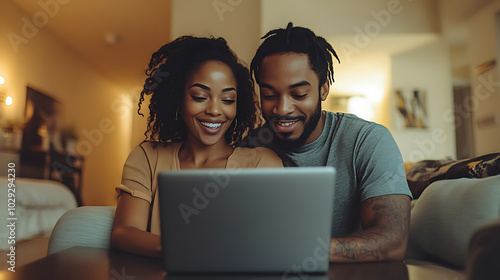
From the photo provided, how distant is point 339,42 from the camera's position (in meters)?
3.69

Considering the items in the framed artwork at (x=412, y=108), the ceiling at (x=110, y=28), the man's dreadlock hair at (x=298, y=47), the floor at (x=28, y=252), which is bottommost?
the floor at (x=28, y=252)

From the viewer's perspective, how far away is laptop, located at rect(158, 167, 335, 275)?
658 mm

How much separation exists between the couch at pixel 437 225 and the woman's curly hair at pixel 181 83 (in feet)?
1.33

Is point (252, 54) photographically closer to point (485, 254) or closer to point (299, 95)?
point (299, 95)

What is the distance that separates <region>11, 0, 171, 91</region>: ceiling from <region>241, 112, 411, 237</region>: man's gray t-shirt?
3.37 meters

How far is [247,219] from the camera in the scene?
2.21 ft

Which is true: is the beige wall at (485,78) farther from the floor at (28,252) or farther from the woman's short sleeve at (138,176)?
the floor at (28,252)

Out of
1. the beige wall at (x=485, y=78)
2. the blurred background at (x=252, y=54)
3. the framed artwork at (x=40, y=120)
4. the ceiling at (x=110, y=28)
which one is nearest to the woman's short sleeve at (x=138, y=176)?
the blurred background at (x=252, y=54)

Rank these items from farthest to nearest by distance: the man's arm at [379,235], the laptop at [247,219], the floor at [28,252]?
the floor at [28,252] < the man's arm at [379,235] < the laptop at [247,219]

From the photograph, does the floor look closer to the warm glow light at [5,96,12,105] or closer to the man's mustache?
the man's mustache

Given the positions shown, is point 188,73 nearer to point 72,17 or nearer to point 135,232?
point 135,232

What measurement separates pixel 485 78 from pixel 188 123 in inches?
Result: 128

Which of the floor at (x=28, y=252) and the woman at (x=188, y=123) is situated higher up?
the woman at (x=188, y=123)

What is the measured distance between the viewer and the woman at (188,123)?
4.01ft
